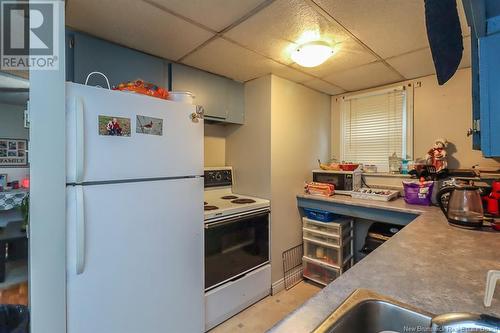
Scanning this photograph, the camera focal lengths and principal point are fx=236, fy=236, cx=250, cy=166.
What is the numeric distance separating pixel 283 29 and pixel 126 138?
1143 mm

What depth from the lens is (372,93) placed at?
2629 mm

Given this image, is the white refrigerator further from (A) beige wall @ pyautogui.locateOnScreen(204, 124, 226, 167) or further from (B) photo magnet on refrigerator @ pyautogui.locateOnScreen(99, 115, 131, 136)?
(A) beige wall @ pyautogui.locateOnScreen(204, 124, 226, 167)

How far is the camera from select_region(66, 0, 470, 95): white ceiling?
126 centimetres

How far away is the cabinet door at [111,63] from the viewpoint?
1480 mm

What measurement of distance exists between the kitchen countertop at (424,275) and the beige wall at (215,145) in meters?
1.85

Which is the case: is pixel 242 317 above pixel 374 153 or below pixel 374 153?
below

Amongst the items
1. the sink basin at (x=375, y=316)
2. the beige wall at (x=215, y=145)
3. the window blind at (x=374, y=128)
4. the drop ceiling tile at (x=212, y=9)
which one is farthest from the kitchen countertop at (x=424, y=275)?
the beige wall at (x=215, y=145)

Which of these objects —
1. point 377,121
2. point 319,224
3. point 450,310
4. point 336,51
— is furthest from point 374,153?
point 450,310

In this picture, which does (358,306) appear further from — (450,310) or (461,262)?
(461,262)

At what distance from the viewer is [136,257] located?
51.2 inches

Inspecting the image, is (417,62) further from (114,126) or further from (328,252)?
(114,126)

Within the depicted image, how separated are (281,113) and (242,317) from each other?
185 cm

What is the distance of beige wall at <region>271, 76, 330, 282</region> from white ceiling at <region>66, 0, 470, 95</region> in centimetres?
38

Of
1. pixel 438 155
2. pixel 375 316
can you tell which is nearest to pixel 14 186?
pixel 375 316
